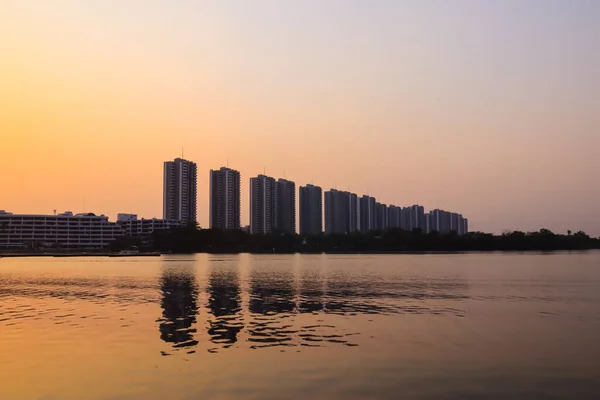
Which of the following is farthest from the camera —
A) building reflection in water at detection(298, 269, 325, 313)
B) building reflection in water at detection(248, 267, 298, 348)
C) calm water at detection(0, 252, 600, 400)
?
building reflection in water at detection(298, 269, 325, 313)

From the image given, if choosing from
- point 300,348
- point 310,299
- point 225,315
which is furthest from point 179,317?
point 310,299

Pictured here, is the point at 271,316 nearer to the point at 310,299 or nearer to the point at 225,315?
the point at 225,315

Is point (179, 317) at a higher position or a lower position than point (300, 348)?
lower

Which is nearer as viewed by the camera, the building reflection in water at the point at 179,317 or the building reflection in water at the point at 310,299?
the building reflection in water at the point at 179,317

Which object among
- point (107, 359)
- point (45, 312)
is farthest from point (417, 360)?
point (45, 312)

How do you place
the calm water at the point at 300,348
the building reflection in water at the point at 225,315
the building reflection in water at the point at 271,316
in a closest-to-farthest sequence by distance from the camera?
1. the calm water at the point at 300,348
2. the building reflection in water at the point at 271,316
3. the building reflection in water at the point at 225,315

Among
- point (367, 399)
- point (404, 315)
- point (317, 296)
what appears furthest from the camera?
point (317, 296)

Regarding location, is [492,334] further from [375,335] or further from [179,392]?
[179,392]

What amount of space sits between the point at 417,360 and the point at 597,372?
648 cm

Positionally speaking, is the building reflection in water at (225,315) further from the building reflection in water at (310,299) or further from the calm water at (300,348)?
the building reflection in water at (310,299)

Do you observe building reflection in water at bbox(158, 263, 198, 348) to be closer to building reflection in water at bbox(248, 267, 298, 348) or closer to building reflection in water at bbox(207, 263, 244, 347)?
building reflection in water at bbox(207, 263, 244, 347)

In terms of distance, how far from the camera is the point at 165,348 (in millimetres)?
24750

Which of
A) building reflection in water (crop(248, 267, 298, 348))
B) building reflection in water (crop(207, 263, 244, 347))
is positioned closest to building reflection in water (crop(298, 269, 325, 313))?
building reflection in water (crop(248, 267, 298, 348))

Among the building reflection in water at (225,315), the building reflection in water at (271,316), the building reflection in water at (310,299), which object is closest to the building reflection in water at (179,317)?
the building reflection in water at (225,315)
